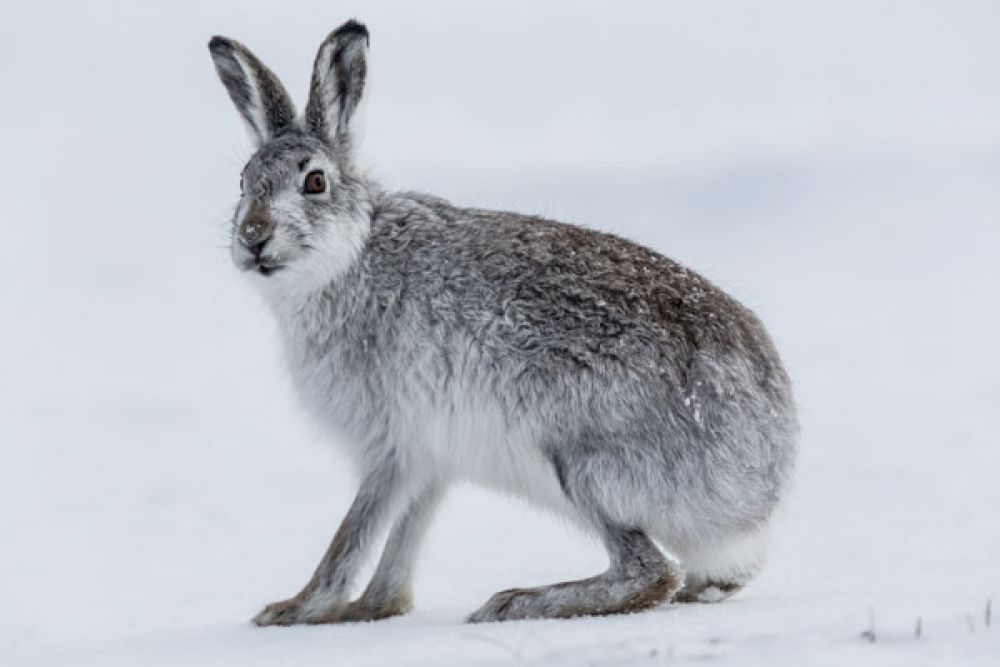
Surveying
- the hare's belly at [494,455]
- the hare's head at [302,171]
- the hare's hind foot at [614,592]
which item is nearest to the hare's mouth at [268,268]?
the hare's head at [302,171]

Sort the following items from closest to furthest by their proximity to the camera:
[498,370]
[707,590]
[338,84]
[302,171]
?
[498,370]
[707,590]
[302,171]
[338,84]

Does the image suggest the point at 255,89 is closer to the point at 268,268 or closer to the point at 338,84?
the point at 338,84

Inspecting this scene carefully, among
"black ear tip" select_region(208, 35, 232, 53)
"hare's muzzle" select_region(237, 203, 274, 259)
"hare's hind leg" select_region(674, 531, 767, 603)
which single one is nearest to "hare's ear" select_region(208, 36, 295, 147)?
"black ear tip" select_region(208, 35, 232, 53)

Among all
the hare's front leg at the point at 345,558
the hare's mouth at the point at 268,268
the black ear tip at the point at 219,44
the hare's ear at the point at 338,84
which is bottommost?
the hare's front leg at the point at 345,558

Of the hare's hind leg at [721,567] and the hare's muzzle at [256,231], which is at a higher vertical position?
the hare's muzzle at [256,231]

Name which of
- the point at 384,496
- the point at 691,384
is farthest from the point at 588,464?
the point at 384,496

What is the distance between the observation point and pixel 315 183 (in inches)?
221

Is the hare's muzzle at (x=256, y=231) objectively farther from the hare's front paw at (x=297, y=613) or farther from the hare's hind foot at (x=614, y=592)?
the hare's hind foot at (x=614, y=592)

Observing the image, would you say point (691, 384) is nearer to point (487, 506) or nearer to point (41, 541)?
point (487, 506)

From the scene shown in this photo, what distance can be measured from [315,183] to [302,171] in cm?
6

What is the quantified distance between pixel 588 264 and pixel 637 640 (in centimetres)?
159

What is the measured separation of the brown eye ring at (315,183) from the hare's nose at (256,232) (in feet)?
0.83

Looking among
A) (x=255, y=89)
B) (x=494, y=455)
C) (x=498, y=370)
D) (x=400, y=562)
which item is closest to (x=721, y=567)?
(x=494, y=455)

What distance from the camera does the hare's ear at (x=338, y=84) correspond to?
5.69m
